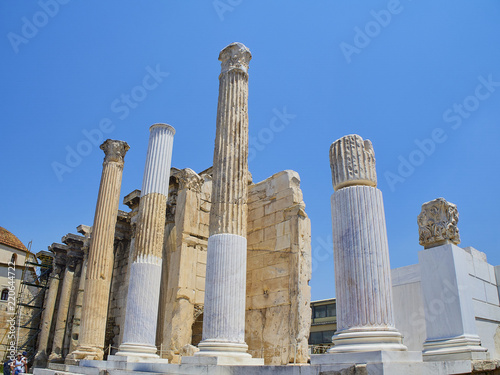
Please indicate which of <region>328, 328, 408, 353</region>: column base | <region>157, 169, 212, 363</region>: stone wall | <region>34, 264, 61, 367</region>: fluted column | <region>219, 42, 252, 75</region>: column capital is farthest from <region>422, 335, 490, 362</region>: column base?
<region>34, 264, 61, 367</region>: fluted column

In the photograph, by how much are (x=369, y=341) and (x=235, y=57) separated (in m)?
7.90

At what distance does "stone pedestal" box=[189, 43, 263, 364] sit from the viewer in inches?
322

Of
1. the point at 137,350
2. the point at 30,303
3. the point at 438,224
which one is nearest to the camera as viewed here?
the point at 438,224

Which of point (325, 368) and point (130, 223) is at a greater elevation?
point (130, 223)

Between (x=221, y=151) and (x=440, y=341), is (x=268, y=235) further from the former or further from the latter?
(x=440, y=341)

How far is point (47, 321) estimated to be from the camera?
23656mm

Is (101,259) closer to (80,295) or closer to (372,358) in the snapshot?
(80,295)

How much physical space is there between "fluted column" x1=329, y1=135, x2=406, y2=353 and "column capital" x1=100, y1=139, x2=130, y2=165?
11.9 meters

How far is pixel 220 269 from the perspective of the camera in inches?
341

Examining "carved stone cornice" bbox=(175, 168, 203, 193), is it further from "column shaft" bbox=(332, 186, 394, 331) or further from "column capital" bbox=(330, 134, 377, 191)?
"column shaft" bbox=(332, 186, 394, 331)

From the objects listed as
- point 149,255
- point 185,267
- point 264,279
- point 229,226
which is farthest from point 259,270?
point 229,226

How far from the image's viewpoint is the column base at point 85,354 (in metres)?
13.3

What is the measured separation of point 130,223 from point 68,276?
18.5 feet

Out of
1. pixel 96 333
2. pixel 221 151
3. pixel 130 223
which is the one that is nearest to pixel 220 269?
pixel 221 151
